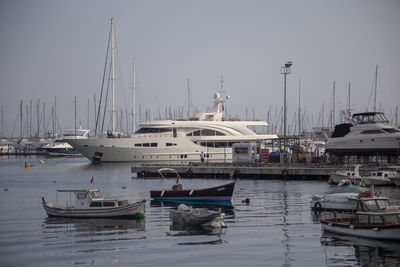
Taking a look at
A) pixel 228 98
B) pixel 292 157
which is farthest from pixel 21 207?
pixel 228 98

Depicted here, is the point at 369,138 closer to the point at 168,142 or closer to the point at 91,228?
the point at 168,142

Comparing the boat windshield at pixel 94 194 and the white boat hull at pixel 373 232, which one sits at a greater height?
the boat windshield at pixel 94 194

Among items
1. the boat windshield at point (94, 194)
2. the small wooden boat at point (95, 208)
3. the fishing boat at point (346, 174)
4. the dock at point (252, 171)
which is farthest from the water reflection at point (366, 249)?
the dock at point (252, 171)

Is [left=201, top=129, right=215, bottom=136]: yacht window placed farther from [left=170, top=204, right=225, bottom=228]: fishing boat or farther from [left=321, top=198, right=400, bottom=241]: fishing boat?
[left=321, top=198, right=400, bottom=241]: fishing boat

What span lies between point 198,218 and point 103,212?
594cm

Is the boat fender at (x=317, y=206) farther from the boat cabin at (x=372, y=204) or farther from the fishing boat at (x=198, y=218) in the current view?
the boat cabin at (x=372, y=204)

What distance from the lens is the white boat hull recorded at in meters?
23.1

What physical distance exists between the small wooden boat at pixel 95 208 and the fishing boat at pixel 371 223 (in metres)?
10.2

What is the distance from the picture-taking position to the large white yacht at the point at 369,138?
177 ft

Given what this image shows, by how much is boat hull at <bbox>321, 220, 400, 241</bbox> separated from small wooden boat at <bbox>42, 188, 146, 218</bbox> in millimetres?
10091

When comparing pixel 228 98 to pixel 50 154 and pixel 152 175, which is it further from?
pixel 50 154

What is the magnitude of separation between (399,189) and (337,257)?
21.5 meters

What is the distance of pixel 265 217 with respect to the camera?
99.4ft

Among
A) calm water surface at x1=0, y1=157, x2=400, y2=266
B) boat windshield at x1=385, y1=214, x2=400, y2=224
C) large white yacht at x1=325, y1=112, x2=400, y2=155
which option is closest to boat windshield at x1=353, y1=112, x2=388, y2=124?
large white yacht at x1=325, y1=112, x2=400, y2=155
